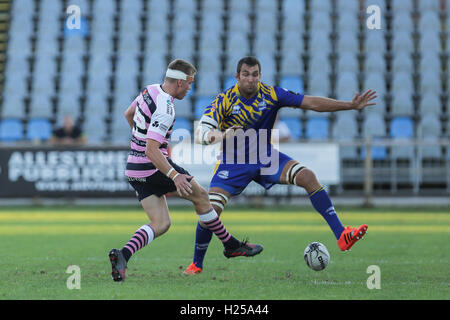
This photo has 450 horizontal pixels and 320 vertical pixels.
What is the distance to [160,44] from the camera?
22875mm

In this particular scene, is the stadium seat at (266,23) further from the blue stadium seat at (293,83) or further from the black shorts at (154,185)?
the black shorts at (154,185)

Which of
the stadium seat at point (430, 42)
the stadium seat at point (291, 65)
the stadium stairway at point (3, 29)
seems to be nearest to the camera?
the stadium seat at point (291, 65)

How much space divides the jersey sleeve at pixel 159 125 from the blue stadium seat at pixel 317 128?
14603mm

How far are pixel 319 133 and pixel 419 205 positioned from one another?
4.24m

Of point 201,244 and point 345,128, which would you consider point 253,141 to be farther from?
point 345,128

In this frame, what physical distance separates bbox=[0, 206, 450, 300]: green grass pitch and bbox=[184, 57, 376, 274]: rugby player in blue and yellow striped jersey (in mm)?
657

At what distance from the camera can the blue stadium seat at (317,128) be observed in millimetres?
20203

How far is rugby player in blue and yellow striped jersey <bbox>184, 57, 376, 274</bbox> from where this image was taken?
6613 mm

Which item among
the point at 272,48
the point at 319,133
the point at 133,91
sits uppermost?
the point at 272,48

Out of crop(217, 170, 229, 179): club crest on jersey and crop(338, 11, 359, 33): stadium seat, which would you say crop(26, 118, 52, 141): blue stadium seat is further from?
crop(217, 170, 229, 179): club crest on jersey

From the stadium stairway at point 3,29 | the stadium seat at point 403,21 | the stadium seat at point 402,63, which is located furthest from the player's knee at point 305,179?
the stadium stairway at point 3,29

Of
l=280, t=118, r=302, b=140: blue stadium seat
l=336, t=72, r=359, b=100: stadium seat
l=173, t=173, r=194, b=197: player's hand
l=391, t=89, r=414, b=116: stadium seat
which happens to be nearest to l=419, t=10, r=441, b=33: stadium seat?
l=391, t=89, r=414, b=116: stadium seat
